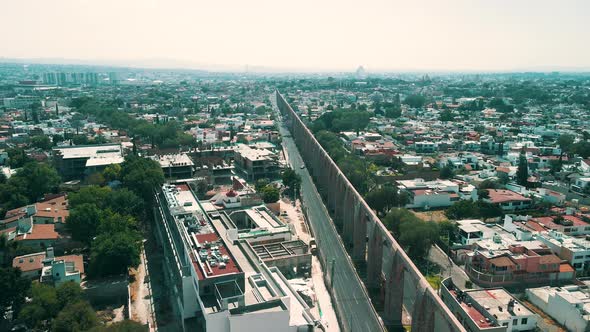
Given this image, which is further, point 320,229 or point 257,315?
point 320,229

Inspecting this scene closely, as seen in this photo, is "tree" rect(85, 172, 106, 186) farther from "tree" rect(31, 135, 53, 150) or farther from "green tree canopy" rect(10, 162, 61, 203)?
"tree" rect(31, 135, 53, 150)

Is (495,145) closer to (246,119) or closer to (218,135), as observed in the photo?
(218,135)

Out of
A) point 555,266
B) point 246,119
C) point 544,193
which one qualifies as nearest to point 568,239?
point 555,266

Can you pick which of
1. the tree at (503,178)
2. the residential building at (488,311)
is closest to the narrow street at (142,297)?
the residential building at (488,311)

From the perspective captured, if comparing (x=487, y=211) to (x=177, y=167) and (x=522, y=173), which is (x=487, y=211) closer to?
(x=522, y=173)

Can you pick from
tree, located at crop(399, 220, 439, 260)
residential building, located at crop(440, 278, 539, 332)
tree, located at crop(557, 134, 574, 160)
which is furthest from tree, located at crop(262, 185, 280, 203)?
tree, located at crop(557, 134, 574, 160)

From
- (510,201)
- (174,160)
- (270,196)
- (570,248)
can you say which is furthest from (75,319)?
(510,201)
